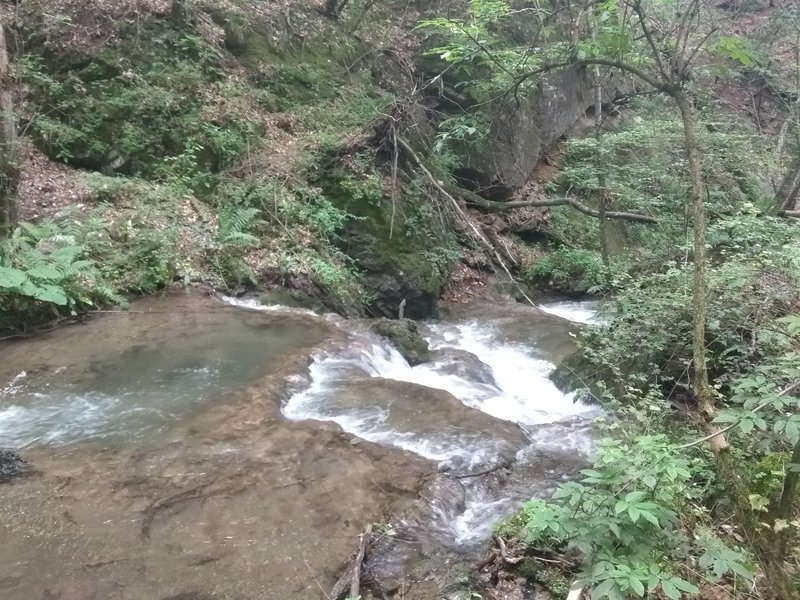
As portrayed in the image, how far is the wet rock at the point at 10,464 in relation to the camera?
4.59 meters

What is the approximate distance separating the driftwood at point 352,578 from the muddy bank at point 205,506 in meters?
0.08

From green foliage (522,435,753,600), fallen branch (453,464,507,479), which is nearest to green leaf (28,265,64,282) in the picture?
fallen branch (453,464,507,479)

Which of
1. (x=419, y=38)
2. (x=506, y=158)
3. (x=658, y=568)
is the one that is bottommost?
(x=658, y=568)

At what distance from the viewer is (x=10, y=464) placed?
15.4 ft

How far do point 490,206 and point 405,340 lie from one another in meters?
6.21

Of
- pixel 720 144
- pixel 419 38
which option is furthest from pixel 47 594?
pixel 419 38

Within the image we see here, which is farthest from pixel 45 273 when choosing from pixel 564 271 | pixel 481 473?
pixel 564 271

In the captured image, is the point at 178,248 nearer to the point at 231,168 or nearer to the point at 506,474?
the point at 231,168

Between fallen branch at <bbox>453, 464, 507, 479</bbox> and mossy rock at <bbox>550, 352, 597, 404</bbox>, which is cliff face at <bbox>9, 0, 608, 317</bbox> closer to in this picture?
mossy rock at <bbox>550, 352, 597, 404</bbox>

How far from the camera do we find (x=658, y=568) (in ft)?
9.46

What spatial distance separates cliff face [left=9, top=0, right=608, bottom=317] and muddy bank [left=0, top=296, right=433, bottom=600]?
394cm

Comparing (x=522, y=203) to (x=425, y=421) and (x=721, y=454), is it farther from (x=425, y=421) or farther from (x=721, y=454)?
(x=721, y=454)

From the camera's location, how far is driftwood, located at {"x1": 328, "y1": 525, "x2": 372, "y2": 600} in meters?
3.60

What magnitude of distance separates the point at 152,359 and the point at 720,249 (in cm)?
762
